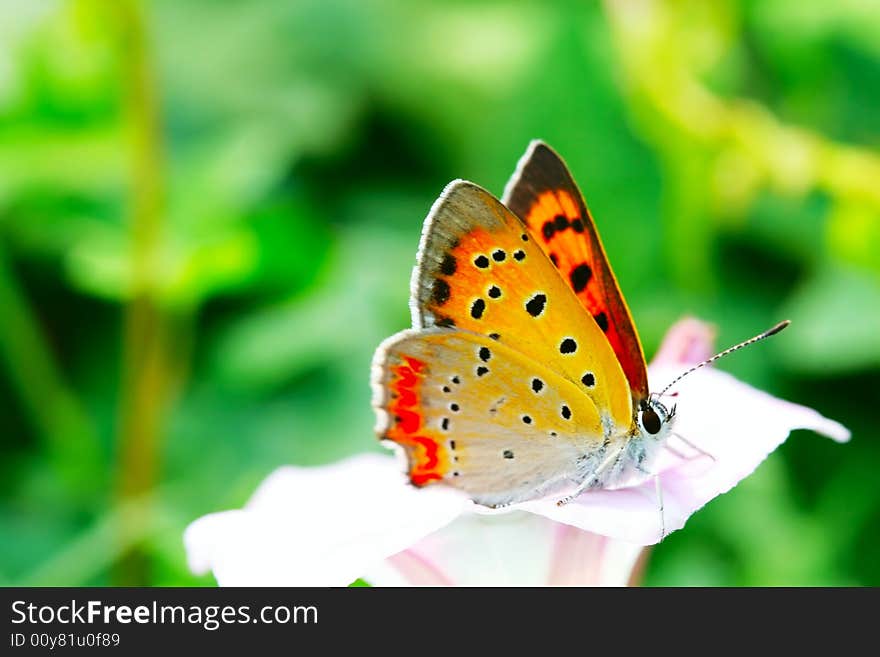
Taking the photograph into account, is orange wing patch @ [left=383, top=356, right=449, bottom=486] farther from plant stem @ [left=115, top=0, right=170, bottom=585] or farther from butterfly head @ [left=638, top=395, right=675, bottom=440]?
plant stem @ [left=115, top=0, right=170, bottom=585]

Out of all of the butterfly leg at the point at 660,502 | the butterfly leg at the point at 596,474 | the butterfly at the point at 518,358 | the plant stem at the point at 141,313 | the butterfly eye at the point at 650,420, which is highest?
the plant stem at the point at 141,313

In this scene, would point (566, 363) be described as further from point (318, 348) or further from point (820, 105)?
point (820, 105)

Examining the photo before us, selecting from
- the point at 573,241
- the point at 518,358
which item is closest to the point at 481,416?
the point at 518,358

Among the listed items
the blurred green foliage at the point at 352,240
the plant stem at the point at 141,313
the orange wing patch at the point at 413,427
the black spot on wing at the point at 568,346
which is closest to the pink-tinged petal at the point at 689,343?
the black spot on wing at the point at 568,346

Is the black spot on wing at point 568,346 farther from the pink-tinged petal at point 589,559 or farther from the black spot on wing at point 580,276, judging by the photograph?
the pink-tinged petal at point 589,559

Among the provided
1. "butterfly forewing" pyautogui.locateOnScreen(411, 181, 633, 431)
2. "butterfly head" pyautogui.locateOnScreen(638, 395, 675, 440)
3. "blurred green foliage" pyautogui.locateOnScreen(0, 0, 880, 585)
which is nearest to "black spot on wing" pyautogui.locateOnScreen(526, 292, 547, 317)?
"butterfly forewing" pyautogui.locateOnScreen(411, 181, 633, 431)

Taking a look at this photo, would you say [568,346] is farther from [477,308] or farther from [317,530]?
[317,530]

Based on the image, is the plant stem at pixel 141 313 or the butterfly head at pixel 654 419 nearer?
the butterfly head at pixel 654 419
